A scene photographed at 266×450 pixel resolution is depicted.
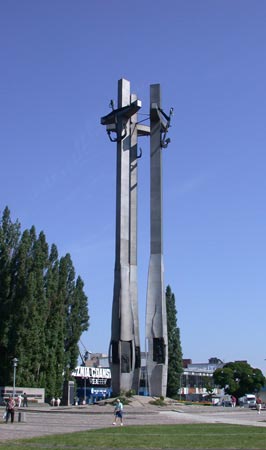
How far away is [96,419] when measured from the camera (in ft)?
88.2

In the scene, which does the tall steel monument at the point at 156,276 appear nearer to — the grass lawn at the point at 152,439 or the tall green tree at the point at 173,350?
the tall green tree at the point at 173,350

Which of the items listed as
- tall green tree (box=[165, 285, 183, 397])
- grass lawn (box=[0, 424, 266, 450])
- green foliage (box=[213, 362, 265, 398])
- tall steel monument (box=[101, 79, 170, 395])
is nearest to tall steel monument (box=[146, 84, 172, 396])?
tall steel monument (box=[101, 79, 170, 395])

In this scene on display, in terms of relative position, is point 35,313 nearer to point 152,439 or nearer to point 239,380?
point 152,439

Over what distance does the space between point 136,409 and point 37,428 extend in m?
9.64

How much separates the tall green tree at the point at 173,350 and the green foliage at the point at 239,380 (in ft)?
93.6

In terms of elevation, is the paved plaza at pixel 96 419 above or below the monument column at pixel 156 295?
below

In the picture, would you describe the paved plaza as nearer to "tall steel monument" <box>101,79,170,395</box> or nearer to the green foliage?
"tall steel monument" <box>101,79,170,395</box>

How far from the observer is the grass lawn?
51.7 feet

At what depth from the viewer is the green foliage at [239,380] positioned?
8181 cm

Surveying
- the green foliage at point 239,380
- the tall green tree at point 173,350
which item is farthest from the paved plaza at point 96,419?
the green foliage at point 239,380

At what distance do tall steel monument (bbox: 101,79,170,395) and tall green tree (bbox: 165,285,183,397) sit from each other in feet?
46.8

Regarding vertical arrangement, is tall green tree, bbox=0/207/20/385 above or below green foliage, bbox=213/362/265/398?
above

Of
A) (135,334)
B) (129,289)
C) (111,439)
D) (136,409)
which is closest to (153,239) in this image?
(129,289)

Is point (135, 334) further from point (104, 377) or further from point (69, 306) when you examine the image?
point (104, 377)
